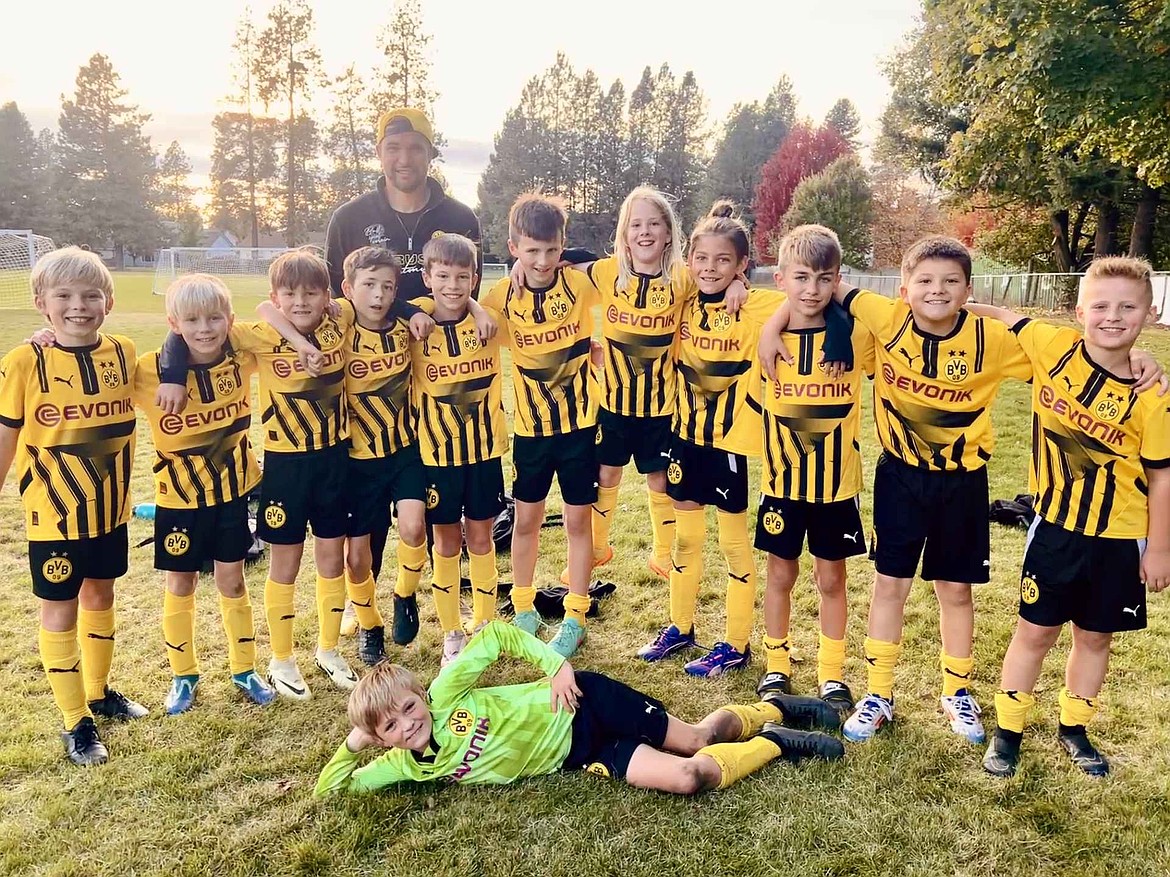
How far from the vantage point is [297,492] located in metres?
3.68

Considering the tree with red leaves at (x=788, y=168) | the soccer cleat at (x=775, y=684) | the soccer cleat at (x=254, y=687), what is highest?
the tree with red leaves at (x=788, y=168)

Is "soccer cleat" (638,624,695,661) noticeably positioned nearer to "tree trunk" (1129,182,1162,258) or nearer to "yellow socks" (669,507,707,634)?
"yellow socks" (669,507,707,634)

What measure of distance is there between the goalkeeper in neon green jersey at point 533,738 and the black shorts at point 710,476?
1111 mm

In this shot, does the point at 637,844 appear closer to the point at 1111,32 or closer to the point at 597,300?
the point at 597,300

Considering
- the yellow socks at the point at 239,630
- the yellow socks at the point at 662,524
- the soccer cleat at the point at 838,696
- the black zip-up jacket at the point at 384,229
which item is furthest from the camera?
the yellow socks at the point at 662,524

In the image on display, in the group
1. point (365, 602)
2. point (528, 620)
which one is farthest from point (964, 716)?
point (365, 602)

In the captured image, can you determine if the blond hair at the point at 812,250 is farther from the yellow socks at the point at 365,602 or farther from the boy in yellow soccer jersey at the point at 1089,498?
the yellow socks at the point at 365,602

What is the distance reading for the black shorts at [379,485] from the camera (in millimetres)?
3930

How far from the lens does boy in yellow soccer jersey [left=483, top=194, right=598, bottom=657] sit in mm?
3969

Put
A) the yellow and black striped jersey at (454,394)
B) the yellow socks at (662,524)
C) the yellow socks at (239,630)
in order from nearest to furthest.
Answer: the yellow socks at (239,630) < the yellow and black striped jersey at (454,394) < the yellow socks at (662,524)

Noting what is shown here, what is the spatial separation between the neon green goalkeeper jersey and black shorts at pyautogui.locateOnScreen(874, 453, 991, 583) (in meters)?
1.51

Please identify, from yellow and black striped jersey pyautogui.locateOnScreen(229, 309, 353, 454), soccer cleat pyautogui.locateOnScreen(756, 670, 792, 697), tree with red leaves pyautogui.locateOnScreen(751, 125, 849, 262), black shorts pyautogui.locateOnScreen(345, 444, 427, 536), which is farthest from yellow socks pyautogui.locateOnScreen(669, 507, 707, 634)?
tree with red leaves pyautogui.locateOnScreen(751, 125, 849, 262)

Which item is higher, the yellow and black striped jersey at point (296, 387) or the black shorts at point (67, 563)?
the yellow and black striped jersey at point (296, 387)

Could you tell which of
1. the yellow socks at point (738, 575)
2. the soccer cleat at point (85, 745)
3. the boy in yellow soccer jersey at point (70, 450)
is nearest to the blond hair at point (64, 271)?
the boy in yellow soccer jersey at point (70, 450)
